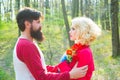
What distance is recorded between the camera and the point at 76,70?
3.12 meters

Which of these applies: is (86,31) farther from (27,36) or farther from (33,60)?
(33,60)

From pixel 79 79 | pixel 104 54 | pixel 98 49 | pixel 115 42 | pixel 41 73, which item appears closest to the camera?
pixel 41 73

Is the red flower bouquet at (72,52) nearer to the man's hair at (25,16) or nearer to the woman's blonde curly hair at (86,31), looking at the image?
the woman's blonde curly hair at (86,31)

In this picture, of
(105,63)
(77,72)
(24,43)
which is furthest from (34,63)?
(105,63)

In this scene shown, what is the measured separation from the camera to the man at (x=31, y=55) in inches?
118

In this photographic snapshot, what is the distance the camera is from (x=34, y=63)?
2.99m

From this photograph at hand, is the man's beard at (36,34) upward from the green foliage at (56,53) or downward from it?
upward

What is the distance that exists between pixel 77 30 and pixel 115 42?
12364 millimetres

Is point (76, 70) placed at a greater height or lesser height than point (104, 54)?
greater

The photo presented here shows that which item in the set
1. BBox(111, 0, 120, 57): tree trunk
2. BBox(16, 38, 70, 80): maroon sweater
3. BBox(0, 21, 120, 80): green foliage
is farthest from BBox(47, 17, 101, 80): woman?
BBox(111, 0, 120, 57): tree trunk

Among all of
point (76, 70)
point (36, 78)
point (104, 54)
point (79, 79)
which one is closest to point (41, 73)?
point (36, 78)

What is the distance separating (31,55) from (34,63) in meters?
0.08

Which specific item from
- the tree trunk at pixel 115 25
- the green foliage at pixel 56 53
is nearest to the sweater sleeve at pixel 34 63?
the green foliage at pixel 56 53

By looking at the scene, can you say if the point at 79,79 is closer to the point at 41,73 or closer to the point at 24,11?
the point at 41,73
